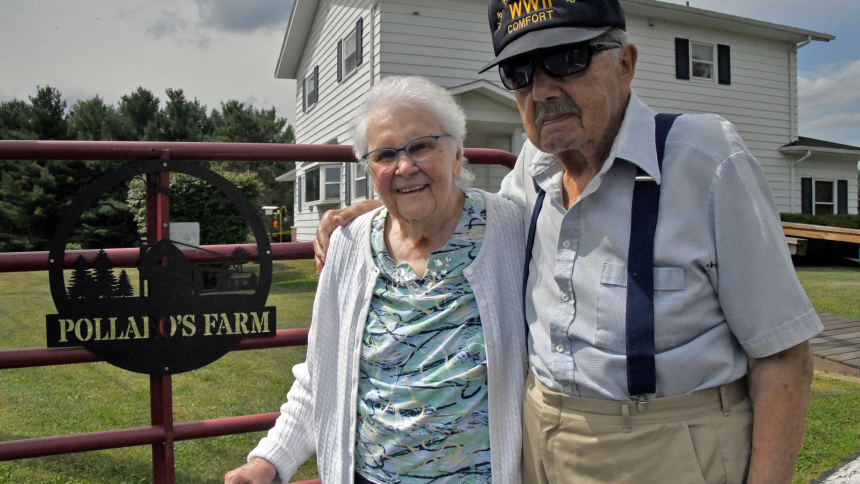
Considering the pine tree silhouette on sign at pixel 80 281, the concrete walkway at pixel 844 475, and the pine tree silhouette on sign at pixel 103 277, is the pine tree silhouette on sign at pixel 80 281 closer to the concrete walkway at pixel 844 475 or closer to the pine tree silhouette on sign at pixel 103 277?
the pine tree silhouette on sign at pixel 103 277

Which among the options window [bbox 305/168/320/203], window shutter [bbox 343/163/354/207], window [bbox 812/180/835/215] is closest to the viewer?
window shutter [bbox 343/163/354/207]

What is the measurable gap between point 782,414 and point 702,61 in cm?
1539

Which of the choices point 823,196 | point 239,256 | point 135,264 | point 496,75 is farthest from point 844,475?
point 823,196

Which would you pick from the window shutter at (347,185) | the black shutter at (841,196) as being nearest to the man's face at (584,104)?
the window shutter at (347,185)

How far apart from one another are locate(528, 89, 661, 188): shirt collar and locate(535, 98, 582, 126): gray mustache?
0.13 m

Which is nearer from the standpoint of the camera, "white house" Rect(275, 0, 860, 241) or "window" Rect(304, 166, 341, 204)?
"white house" Rect(275, 0, 860, 241)

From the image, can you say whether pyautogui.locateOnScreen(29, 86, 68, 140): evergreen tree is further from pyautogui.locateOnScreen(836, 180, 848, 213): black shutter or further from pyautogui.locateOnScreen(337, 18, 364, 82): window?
pyautogui.locateOnScreen(836, 180, 848, 213): black shutter

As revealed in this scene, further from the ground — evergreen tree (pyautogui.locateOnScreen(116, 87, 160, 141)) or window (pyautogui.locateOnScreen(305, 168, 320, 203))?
evergreen tree (pyautogui.locateOnScreen(116, 87, 160, 141))

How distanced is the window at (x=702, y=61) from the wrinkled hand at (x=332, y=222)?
1422cm

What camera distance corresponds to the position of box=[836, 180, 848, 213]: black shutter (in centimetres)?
1641

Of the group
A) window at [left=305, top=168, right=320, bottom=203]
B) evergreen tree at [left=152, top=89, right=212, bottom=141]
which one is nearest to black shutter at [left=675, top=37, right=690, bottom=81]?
window at [left=305, top=168, right=320, bottom=203]

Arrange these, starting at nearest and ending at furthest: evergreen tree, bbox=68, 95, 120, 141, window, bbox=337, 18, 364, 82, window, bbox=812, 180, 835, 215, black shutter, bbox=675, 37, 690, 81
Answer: window, bbox=337, 18, 364, 82, black shutter, bbox=675, 37, 690, 81, window, bbox=812, 180, 835, 215, evergreen tree, bbox=68, 95, 120, 141

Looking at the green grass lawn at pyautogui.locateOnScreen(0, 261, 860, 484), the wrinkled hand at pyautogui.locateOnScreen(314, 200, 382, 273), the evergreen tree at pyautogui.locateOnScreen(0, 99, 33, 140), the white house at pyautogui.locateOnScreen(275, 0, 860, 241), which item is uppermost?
the evergreen tree at pyautogui.locateOnScreen(0, 99, 33, 140)

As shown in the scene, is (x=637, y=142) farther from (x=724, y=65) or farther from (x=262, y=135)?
(x=262, y=135)
